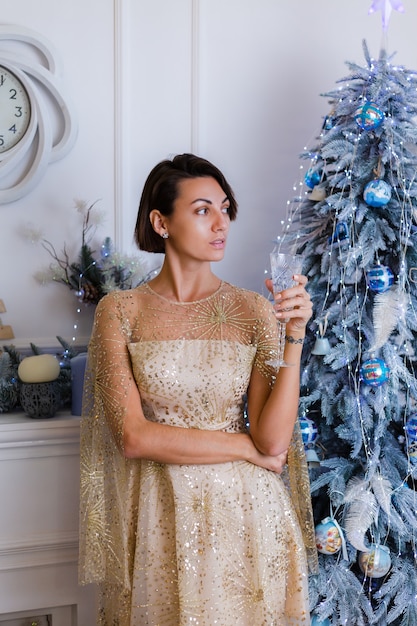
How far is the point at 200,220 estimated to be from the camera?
6.20 ft

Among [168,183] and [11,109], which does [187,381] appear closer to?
[168,183]

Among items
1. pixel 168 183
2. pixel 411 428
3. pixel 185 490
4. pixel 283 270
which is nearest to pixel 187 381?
pixel 185 490

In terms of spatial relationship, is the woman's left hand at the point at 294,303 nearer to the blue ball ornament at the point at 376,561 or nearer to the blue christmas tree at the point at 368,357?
the blue christmas tree at the point at 368,357

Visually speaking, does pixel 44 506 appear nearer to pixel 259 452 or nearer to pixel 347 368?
pixel 259 452

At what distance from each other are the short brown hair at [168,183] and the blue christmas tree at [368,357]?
18.1 inches

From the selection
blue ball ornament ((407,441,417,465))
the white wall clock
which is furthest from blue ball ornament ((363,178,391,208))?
the white wall clock

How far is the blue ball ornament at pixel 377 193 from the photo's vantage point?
7.07ft

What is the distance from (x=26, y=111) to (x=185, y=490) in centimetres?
169

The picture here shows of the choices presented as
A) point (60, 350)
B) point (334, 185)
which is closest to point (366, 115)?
point (334, 185)

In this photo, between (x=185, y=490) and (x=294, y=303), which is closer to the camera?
(x=294, y=303)

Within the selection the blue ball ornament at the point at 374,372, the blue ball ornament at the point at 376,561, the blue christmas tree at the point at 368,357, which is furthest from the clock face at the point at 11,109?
the blue ball ornament at the point at 376,561

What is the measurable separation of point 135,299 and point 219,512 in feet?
1.99

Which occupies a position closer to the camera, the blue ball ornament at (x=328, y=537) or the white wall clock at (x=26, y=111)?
the blue ball ornament at (x=328, y=537)

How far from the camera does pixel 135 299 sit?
6.35 feet
